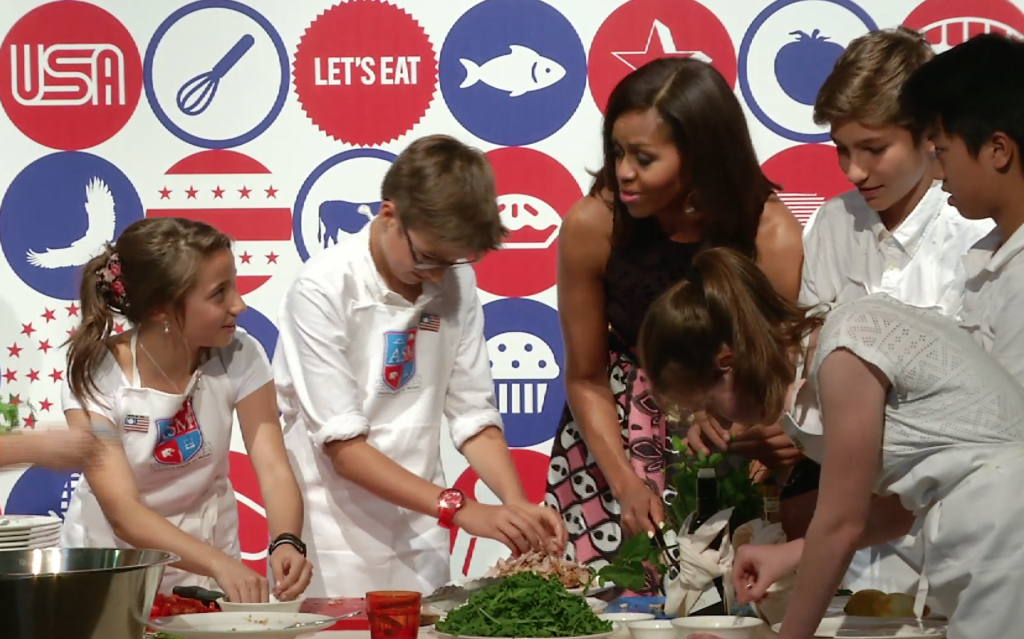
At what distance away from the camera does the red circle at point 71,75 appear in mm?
3852

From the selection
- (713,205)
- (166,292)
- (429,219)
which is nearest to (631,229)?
(713,205)

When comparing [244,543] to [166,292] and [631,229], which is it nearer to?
[166,292]

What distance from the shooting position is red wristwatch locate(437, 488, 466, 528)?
2.71 meters

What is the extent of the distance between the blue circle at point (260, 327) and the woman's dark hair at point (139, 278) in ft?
2.76

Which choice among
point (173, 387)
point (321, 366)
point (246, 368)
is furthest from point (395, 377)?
point (173, 387)

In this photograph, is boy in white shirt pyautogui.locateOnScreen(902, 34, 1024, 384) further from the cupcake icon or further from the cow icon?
the cow icon

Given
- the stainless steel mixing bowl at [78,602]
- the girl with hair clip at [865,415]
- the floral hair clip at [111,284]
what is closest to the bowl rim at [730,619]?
the girl with hair clip at [865,415]

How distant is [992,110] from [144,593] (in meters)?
1.57

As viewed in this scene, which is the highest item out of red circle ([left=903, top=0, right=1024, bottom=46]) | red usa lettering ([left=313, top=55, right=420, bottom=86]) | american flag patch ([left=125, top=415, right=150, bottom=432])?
red circle ([left=903, top=0, right=1024, bottom=46])

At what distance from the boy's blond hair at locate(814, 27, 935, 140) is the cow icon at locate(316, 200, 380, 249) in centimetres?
153

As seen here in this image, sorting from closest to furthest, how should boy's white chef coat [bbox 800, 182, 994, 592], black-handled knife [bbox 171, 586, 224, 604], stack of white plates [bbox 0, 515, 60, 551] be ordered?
black-handled knife [bbox 171, 586, 224, 604] < boy's white chef coat [bbox 800, 182, 994, 592] < stack of white plates [bbox 0, 515, 60, 551]

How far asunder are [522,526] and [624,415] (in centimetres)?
45

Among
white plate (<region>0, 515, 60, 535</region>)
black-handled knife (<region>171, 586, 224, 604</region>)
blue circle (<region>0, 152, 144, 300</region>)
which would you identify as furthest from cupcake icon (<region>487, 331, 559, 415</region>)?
black-handled knife (<region>171, 586, 224, 604</region>)

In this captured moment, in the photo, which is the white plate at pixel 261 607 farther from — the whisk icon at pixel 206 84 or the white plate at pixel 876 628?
the whisk icon at pixel 206 84
